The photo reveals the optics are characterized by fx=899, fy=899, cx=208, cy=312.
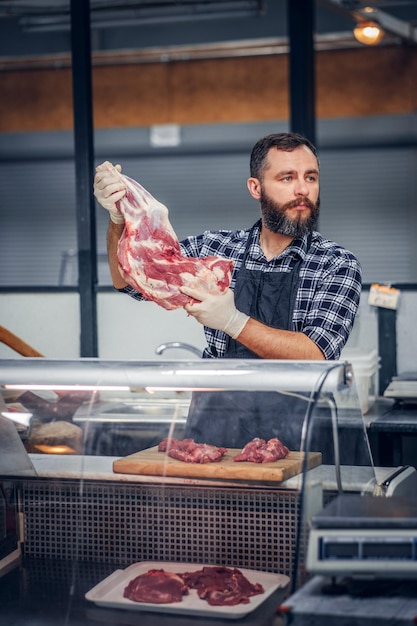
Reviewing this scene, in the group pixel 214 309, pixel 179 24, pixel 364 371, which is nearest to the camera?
pixel 214 309

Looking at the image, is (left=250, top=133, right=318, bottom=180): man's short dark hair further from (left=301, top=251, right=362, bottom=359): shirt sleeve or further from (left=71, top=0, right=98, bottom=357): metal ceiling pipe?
(left=71, top=0, right=98, bottom=357): metal ceiling pipe

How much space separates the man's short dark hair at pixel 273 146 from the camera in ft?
10.3

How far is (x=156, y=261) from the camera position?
8.49 feet

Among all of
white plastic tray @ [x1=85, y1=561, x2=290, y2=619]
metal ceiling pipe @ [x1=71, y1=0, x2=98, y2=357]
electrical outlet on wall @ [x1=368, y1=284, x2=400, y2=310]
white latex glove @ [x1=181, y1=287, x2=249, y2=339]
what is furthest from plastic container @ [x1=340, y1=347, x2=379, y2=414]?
white plastic tray @ [x1=85, y1=561, x2=290, y2=619]

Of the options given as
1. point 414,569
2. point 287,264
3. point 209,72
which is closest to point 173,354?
point 287,264

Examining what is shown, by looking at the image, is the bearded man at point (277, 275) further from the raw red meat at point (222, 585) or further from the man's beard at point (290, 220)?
the raw red meat at point (222, 585)

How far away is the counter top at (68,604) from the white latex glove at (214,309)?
0.72 metres

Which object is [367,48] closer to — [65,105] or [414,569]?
[65,105]

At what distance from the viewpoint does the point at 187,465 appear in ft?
7.61

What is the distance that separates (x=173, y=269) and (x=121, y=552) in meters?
0.79

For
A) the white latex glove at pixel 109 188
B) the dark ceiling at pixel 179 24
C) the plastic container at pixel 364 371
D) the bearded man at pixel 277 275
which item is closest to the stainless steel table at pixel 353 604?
the bearded man at pixel 277 275

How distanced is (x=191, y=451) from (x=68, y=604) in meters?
0.50

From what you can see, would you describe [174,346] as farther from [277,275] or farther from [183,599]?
[183,599]

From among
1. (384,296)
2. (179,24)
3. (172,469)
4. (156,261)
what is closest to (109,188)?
(156,261)
